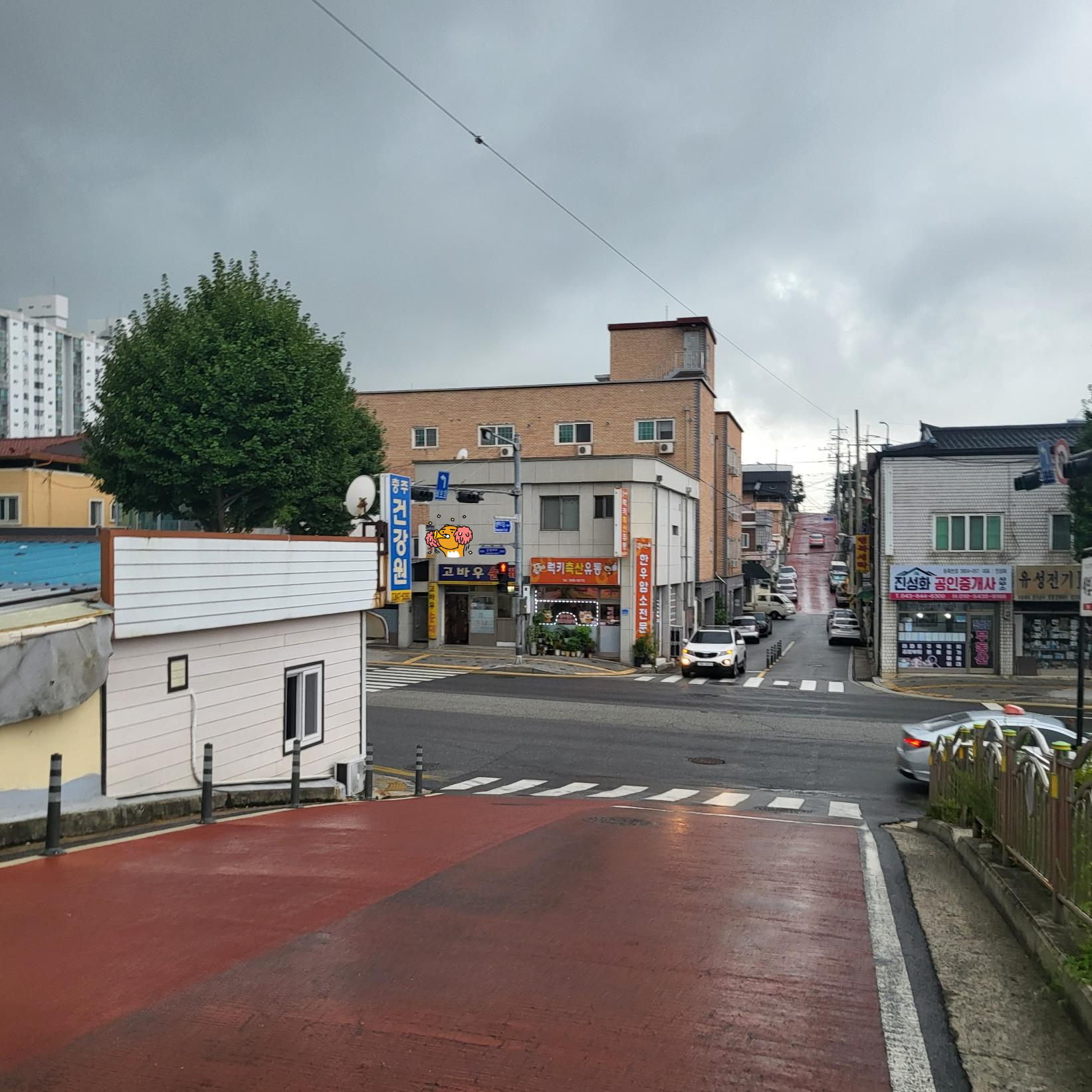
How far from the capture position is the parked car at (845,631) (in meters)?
55.7

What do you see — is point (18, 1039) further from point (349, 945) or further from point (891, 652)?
point (891, 652)

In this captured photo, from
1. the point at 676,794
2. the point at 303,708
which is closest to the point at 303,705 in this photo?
the point at 303,708

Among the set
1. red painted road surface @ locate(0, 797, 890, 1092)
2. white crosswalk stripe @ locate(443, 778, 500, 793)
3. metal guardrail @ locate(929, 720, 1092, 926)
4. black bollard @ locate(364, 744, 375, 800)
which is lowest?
white crosswalk stripe @ locate(443, 778, 500, 793)

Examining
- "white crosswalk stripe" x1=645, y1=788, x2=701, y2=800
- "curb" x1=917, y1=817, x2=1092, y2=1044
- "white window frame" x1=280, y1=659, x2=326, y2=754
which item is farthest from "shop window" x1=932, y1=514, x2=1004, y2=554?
"curb" x1=917, y1=817, x2=1092, y2=1044

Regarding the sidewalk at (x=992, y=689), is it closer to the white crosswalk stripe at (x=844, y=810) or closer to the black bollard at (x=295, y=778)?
the white crosswalk stripe at (x=844, y=810)

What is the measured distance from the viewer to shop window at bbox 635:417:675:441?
182ft

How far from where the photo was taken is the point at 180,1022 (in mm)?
5246

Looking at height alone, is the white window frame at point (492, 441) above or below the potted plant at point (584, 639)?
above

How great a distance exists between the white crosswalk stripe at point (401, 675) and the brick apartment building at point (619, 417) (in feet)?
58.7

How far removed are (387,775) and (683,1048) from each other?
1511 cm

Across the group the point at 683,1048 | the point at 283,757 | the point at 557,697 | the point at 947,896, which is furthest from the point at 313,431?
the point at 683,1048

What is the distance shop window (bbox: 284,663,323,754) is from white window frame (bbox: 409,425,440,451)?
4381cm

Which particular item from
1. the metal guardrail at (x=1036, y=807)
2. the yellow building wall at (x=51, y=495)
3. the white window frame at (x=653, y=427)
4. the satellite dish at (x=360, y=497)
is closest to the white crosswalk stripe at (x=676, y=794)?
the metal guardrail at (x=1036, y=807)

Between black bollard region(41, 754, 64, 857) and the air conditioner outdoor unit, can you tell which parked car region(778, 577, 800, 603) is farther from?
black bollard region(41, 754, 64, 857)
